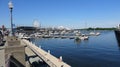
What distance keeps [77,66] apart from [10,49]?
23.4 meters

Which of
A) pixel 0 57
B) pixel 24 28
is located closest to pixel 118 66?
pixel 0 57

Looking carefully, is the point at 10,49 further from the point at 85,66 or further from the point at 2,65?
the point at 85,66

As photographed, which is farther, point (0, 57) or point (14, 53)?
point (0, 57)

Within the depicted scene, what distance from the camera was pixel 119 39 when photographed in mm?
79312

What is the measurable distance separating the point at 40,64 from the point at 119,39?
188ft

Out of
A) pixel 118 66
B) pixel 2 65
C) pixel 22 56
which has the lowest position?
pixel 118 66

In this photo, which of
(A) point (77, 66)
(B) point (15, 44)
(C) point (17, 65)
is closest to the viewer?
(C) point (17, 65)

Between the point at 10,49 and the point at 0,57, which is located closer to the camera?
the point at 10,49

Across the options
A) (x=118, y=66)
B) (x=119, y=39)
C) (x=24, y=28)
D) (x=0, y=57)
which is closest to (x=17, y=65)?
(x=0, y=57)

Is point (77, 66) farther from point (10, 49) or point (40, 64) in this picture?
point (10, 49)

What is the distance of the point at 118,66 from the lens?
3569 centimetres

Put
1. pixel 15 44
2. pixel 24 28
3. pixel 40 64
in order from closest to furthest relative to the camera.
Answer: pixel 15 44
pixel 40 64
pixel 24 28

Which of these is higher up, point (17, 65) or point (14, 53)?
point (14, 53)

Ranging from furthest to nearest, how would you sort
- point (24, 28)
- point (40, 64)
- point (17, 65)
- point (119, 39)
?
point (24, 28)
point (119, 39)
point (40, 64)
point (17, 65)
